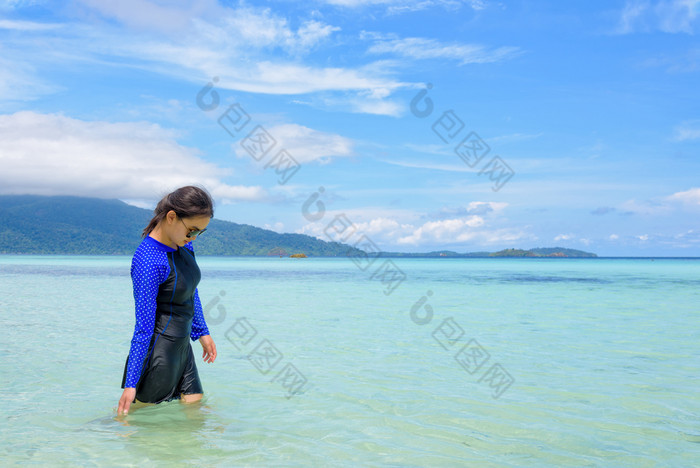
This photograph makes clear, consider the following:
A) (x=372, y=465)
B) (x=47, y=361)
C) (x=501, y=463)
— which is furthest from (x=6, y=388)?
(x=501, y=463)

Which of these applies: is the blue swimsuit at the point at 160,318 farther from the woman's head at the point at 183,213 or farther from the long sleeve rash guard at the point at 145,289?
the woman's head at the point at 183,213

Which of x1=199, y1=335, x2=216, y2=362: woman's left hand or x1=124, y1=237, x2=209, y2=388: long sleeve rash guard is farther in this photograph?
x1=199, y1=335, x2=216, y2=362: woman's left hand

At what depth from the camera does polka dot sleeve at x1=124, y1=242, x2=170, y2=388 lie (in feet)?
14.7

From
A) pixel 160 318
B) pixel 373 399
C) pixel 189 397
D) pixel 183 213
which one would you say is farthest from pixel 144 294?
pixel 373 399

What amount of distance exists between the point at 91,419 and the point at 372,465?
10.2 feet

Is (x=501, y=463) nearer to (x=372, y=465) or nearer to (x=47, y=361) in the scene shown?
(x=372, y=465)

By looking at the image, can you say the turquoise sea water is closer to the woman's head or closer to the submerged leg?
the submerged leg

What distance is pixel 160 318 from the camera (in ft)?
15.6

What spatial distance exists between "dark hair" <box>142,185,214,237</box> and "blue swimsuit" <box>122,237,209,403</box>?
0.36 meters

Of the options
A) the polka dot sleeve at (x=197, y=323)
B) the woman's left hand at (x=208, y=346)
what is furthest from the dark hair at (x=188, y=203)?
the woman's left hand at (x=208, y=346)

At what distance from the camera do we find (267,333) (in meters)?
12.8

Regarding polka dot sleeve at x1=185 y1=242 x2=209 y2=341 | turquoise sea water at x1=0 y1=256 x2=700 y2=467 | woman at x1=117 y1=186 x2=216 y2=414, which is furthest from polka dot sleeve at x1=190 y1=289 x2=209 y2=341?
turquoise sea water at x1=0 y1=256 x2=700 y2=467

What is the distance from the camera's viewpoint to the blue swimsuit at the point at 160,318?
450 centimetres

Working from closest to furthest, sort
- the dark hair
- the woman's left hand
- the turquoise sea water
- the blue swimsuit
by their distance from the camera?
the dark hair < the blue swimsuit < the turquoise sea water < the woman's left hand
